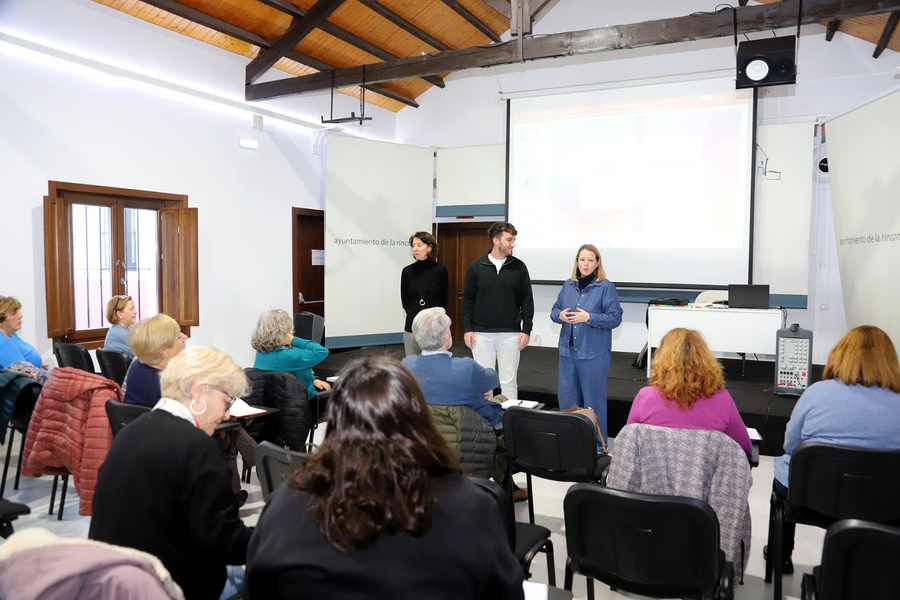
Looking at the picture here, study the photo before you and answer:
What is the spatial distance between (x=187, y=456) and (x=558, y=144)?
6.16m

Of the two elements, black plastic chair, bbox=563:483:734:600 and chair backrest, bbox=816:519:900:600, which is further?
black plastic chair, bbox=563:483:734:600

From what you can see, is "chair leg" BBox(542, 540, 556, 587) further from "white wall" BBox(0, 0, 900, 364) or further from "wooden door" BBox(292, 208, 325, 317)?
"wooden door" BBox(292, 208, 325, 317)

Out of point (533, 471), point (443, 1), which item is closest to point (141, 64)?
point (443, 1)

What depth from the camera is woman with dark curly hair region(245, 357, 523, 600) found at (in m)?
0.93

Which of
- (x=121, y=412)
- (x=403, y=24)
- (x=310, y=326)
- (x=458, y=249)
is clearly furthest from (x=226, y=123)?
(x=121, y=412)

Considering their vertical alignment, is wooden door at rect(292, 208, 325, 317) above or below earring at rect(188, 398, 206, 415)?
above

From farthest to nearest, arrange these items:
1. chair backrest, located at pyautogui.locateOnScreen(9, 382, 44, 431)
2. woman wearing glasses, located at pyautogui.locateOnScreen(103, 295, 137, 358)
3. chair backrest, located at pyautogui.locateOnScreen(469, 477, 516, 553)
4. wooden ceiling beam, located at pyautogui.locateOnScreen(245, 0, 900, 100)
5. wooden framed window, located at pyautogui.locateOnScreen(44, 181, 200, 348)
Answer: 1. wooden framed window, located at pyautogui.locateOnScreen(44, 181, 200, 348)
2. wooden ceiling beam, located at pyautogui.locateOnScreen(245, 0, 900, 100)
3. woman wearing glasses, located at pyautogui.locateOnScreen(103, 295, 137, 358)
4. chair backrest, located at pyautogui.locateOnScreen(9, 382, 44, 431)
5. chair backrest, located at pyautogui.locateOnScreen(469, 477, 516, 553)

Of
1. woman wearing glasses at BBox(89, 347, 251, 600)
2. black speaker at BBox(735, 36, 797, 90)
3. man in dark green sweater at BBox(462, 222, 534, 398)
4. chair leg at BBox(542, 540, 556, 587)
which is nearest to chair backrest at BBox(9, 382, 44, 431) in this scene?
woman wearing glasses at BBox(89, 347, 251, 600)

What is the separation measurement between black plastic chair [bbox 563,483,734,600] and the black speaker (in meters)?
4.19

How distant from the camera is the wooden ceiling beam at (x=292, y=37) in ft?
20.8

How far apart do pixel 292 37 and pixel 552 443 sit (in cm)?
553

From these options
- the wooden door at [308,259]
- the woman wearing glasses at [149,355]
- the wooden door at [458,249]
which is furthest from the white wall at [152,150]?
the woman wearing glasses at [149,355]

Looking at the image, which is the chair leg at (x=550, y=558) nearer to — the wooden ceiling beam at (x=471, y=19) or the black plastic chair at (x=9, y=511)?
the black plastic chair at (x=9, y=511)

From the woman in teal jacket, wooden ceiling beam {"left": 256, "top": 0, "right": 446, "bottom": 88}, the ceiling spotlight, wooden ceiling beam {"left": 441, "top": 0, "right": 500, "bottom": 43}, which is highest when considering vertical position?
wooden ceiling beam {"left": 441, "top": 0, "right": 500, "bottom": 43}
